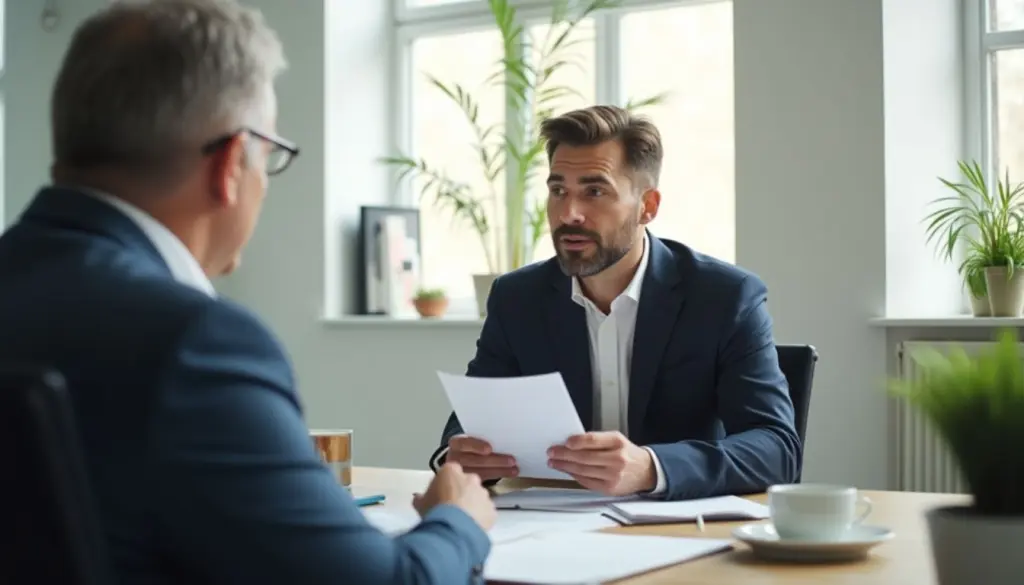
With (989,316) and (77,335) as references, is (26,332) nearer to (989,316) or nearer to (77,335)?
(77,335)

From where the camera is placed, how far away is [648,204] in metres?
2.78

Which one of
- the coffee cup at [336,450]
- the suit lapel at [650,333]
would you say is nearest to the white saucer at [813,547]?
the coffee cup at [336,450]

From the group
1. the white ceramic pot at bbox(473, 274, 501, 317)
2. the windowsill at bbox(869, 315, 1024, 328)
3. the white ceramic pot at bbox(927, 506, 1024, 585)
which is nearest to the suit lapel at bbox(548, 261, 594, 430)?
the white ceramic pot at bbox(927, 506, 1024, 585)

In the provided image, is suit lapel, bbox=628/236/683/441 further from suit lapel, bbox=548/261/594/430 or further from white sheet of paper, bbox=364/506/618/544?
white sheet of paper, bbox=364/506/618/544

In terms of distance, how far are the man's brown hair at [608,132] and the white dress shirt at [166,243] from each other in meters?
1.59

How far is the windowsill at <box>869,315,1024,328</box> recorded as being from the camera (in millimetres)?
3523

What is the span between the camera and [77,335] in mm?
947

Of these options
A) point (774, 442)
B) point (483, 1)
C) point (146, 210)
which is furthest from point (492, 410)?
point (483, 1)

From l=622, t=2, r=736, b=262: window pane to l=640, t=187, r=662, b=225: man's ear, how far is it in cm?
155

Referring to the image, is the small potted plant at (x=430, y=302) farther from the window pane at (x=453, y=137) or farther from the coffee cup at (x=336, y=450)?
the coffee cup at (x=336, y=450)

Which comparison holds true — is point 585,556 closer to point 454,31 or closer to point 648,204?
point 648,204

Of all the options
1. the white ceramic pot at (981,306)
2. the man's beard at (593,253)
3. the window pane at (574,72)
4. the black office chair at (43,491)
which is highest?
the window pane at (574,72)

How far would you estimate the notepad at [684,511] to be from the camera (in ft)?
5.72

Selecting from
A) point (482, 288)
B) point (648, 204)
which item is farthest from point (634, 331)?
point (482, 288)
